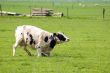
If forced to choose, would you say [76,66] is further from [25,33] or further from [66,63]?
[25,33]

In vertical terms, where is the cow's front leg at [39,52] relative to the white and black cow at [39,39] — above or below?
below

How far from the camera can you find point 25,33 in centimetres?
1867

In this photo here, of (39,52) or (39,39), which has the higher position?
(39,39)

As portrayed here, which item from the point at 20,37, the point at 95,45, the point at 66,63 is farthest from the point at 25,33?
the point at 95,45

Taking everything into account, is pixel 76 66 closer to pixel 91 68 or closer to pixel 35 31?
pixel 91 68

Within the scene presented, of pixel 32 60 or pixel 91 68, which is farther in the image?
pixel 32 60

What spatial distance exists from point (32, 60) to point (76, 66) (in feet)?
7.32

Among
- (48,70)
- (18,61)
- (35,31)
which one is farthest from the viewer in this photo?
(35,31)

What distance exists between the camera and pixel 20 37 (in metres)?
18.8

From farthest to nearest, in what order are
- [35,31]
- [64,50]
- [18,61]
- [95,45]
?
[95,45], [64,50], [35,31], [18,61]

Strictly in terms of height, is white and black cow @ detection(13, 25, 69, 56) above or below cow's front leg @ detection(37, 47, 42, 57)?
above

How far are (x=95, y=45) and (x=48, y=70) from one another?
1041cm

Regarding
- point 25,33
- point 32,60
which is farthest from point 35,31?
point 32,60

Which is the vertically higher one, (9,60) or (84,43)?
(9,60)
